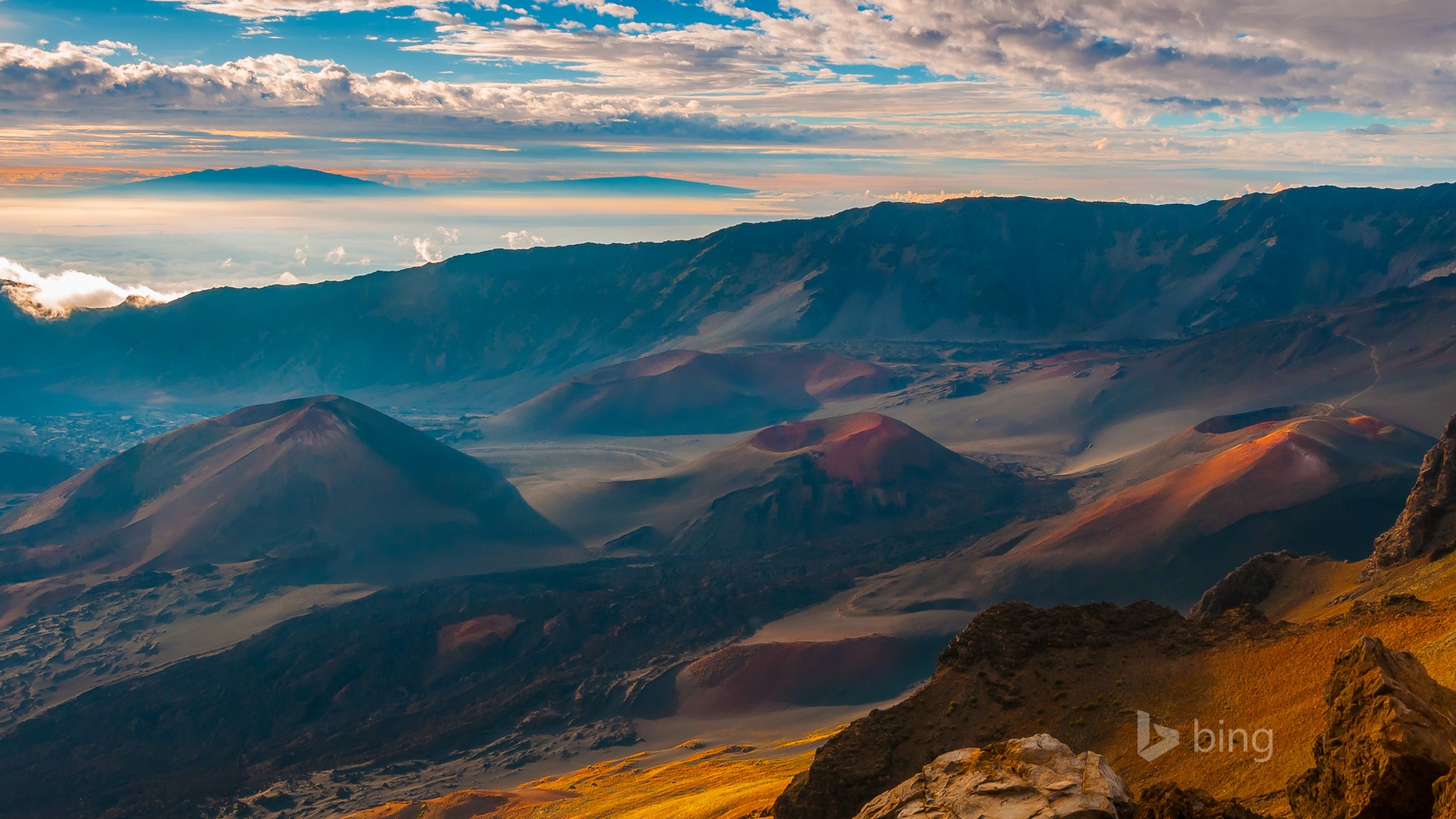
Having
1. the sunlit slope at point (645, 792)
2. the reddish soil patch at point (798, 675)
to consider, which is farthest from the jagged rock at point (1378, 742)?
the reddish soil patch at point (798, 675)

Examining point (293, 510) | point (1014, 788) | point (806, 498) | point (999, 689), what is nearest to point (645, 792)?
point (999, 689)

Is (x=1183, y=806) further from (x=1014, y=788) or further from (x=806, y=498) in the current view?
(x=806, y=498)

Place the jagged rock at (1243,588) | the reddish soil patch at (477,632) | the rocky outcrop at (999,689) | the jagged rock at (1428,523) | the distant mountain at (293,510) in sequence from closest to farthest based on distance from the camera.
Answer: the rocky outcrop at (999,689)
the jagged rock at (1428,523)
the jagged rock at (1243,588)
the reddish soil patch at (477,632)
the distant mountain at (293,510)

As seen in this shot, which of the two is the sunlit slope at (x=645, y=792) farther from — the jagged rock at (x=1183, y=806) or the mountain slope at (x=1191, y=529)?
the mountain slope at (x=1191, y=529)

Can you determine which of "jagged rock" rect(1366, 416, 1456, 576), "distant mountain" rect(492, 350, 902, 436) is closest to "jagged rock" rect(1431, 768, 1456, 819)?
"jagged rock" rect(1366, 416, 1456, 576)

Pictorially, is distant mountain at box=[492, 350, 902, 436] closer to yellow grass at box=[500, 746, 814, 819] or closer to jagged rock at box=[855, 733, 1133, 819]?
yellow grass at box=[500, 746, 814, 819]

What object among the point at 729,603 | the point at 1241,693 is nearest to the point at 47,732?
the point at 729,603
